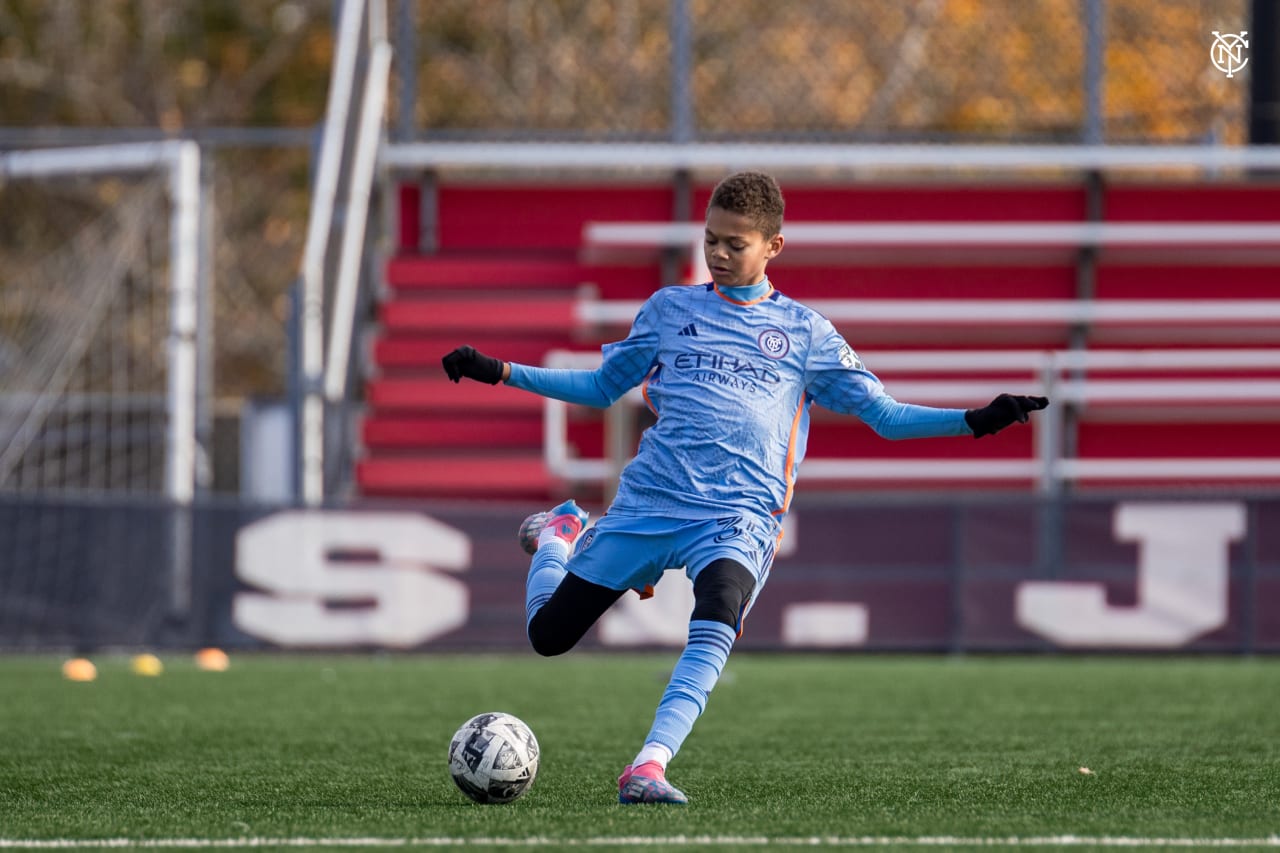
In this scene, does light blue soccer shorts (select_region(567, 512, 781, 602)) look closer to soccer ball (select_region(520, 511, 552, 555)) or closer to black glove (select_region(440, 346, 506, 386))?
soccer ball (select_region(520, 511, 552, 555))

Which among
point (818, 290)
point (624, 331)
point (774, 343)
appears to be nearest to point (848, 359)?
point (774, 343)

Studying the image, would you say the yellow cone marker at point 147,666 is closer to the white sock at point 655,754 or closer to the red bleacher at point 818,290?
the red bleacher at point 818,290

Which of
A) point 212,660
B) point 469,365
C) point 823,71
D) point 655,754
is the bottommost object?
point 212,660

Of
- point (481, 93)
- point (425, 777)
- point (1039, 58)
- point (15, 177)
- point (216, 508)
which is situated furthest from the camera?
point (481, 93)

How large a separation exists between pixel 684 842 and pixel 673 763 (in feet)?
6.98

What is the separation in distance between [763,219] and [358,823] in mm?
2021

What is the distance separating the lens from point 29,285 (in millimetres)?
16734

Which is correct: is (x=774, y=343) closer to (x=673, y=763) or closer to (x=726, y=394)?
(x=726, y=394)

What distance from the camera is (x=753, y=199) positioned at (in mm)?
5598

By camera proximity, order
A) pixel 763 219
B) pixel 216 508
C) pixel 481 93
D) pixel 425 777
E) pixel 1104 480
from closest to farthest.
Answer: pixel 763 219
pixel 425 777
pixel 216 508
pixel 1104 480
pixel 481 93

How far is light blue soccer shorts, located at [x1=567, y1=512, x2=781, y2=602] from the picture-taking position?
561cm

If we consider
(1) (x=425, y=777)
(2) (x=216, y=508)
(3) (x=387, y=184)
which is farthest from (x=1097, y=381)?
(1) (x=425, y=777)

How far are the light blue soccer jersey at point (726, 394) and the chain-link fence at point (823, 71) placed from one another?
381 inches

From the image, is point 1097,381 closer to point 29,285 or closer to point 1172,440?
point 1172,440
